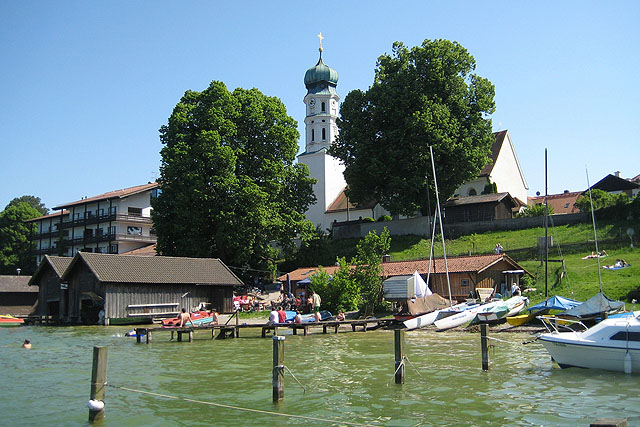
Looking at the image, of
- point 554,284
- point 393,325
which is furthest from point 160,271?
point 554,284

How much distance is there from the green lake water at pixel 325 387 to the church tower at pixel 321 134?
57.6m

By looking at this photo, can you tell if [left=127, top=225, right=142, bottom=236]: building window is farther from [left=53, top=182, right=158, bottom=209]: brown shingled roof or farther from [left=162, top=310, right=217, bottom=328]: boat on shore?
[left=162, top=310, right=217, bottom=328]: boat on shore

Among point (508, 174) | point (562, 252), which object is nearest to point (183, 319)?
point (562, 252)

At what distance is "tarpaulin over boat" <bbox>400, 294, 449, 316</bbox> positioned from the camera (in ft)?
111

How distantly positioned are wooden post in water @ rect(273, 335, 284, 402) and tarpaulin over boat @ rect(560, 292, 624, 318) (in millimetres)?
16455

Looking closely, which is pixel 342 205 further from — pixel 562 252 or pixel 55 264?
pixel 55 264

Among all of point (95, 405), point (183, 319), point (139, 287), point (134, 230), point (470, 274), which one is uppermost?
point (134, 230)

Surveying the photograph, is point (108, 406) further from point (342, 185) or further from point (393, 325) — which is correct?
point (342, 185)

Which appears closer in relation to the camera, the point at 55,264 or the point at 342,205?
the point at 55,264

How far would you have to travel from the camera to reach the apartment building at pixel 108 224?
240ft

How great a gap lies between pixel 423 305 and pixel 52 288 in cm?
2940

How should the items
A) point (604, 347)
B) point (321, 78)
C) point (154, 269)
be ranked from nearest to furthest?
point (604, 347) → point (154, 269) → point (321, 78)

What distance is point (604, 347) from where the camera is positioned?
702 inches

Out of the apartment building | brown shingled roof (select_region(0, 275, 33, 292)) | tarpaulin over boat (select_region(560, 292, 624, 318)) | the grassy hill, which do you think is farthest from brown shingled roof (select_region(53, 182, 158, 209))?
tarpaulin over boat (select_region(560, 292, 624, 318))
